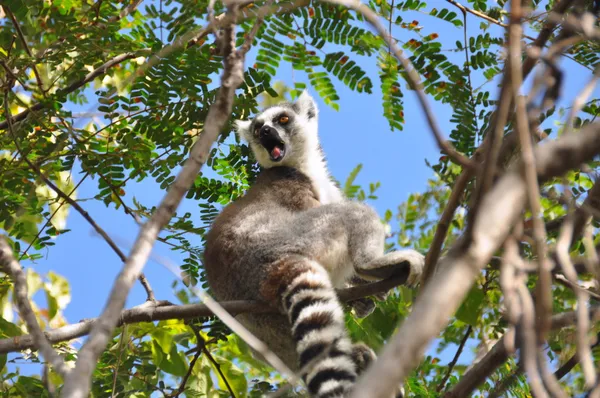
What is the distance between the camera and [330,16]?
18.1 feet

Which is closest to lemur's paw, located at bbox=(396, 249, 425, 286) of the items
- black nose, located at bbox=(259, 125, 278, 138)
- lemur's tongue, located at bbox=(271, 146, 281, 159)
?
lemur's tongue, located at bbox=(271, 146, 281, 159)

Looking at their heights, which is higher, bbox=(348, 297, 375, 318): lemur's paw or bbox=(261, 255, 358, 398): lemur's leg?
bbox=(348, 297, 375, 318): lemur's paw

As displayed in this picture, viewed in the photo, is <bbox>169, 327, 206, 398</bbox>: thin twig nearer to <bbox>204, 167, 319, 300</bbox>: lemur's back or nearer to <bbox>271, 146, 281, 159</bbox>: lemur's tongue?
<bbox>204, 167, 319, 300</bbox>: lemur's back

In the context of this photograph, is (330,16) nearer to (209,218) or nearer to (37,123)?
(209,218)

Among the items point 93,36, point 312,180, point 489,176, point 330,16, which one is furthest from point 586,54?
point 489,176

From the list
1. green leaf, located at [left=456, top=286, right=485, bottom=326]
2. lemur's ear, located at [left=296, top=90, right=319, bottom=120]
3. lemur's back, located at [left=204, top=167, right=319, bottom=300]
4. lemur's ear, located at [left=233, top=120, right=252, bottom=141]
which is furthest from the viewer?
lemur's ear, located at [left=296, top=90, right=319, bottom=120]

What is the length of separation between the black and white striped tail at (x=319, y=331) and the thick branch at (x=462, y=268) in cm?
223

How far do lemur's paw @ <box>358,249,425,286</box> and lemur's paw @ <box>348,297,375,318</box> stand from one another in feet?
2.26

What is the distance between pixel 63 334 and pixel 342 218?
213 centimetres

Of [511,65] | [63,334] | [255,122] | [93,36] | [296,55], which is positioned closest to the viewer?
[511,65]

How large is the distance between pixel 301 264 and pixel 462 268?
11.0ft

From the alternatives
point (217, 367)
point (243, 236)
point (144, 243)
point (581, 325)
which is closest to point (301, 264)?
point (243, 236)

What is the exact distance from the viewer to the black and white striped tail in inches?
154

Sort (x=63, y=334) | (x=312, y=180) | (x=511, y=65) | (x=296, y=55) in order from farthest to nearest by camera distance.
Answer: (x=312, y=180) → (x=296, y=55) → (x=63, y=334) → (x=511, y=65)
